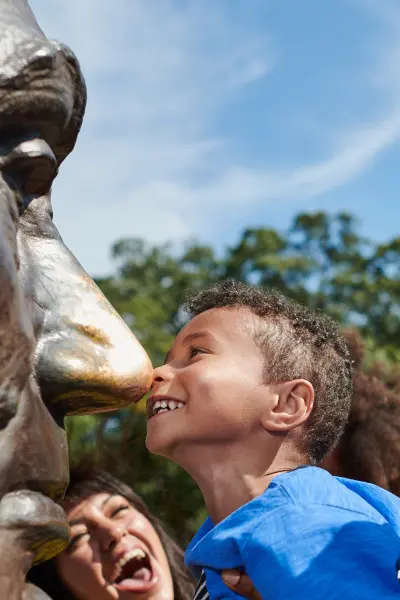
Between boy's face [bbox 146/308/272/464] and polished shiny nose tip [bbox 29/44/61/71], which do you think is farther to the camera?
boy's face [bbox 146/308/272/464]

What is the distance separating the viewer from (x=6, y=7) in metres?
1.20

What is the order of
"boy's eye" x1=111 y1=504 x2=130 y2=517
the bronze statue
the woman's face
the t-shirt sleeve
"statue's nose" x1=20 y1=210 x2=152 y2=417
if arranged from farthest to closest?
1. "boy's eye" x1=111 y1=504 x2=130 y2=517
2. the woman's face
3. the t-shirt sleeve
4. "statue's nose" x1=20 y1=210 x2=152 y2=417
5. the bronze statue

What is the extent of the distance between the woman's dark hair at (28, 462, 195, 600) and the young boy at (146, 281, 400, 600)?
113 cm

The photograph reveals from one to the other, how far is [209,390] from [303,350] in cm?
38

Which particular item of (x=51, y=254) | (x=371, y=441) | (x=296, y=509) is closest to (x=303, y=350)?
(x=296, y=509)

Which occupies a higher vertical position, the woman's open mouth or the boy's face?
the boy's face

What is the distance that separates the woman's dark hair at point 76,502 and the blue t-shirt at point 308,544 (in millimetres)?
1339

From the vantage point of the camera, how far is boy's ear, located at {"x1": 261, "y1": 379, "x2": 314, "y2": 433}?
2270 mm

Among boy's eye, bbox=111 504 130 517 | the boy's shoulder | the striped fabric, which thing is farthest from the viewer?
boy's eye, bbox=111 504 130 517

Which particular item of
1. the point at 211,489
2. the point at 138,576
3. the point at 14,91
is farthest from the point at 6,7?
the point at 138,576

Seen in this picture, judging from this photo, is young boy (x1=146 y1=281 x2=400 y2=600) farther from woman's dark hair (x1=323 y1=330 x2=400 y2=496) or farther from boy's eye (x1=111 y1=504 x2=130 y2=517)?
boy's eye (x1=111 y1=504 x2=130 y2=517)

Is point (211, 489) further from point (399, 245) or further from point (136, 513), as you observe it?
point (399, 245)

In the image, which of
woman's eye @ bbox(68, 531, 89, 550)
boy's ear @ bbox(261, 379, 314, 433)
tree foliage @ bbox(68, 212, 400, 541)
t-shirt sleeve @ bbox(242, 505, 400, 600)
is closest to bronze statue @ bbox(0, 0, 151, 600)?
t-shirt sleeve @ bbox(242, 505, 400, 600)

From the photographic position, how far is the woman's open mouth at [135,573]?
3264 millimetres
